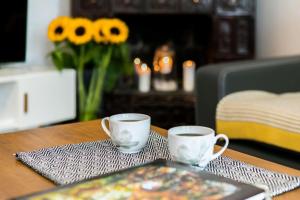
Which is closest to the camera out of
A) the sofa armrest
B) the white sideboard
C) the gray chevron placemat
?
the gray chevron placemat

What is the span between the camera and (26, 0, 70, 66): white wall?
2.96 meters

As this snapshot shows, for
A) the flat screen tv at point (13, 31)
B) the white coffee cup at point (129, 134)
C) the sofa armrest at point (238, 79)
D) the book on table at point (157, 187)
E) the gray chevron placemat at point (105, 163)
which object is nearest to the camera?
the book on table at point (157, 187)

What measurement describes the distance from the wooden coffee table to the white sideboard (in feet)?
4.50

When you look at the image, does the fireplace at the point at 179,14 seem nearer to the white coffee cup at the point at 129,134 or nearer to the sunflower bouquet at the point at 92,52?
the sunflower bouquet at the point at 92,52

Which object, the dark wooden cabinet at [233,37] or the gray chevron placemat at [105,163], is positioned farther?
the dark wooden cabinet at [233,37]

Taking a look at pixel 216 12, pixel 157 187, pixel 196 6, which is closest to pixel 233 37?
pixel 216 12

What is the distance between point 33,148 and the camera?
3.50ft

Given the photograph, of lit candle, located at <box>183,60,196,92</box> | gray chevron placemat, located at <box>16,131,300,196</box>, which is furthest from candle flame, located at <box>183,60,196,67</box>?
gray chevron placemat, located at <box>16,131,300,196</box>

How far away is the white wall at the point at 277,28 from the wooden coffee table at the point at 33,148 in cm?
180

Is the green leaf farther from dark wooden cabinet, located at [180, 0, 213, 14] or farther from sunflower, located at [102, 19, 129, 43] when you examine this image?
dark wooden cabinet, located at [180, 0, 213, 14]

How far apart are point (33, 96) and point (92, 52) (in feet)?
1.29

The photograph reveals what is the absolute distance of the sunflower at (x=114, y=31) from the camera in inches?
102

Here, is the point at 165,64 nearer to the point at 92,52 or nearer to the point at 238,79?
the point at 92,52

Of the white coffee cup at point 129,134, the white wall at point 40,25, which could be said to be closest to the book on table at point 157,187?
the white coffee cup at point 129,134
